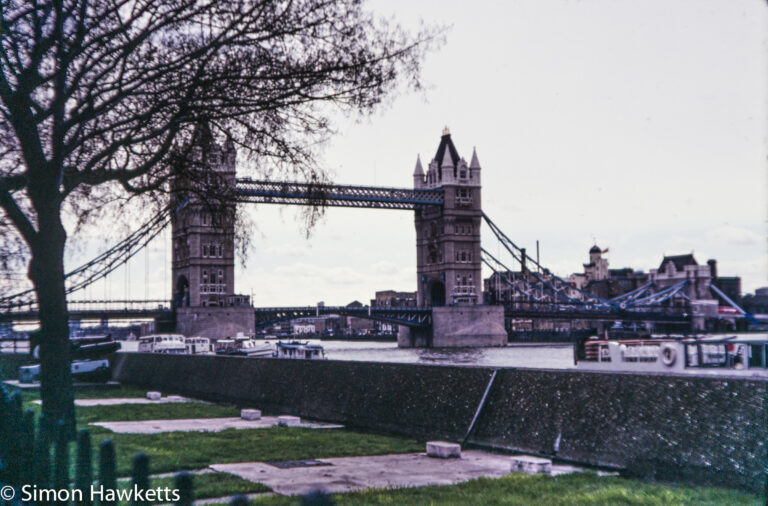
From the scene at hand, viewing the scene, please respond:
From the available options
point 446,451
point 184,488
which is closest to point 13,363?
point 446,451

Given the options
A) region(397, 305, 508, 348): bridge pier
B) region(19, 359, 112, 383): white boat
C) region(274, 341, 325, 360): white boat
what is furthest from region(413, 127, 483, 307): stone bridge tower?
region(19, 359, 112, 383): white boat

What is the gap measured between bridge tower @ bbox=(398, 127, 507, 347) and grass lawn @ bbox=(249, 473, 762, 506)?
345ft

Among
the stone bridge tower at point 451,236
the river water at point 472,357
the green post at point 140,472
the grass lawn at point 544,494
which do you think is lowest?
the river water at point 472,357

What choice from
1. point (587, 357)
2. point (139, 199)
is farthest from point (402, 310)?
point (139, 199)

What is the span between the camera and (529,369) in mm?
10781

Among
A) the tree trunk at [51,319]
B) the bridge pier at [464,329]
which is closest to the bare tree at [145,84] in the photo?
the tree trunk at [51,319]

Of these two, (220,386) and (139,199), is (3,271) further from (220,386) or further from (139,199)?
(220,386)

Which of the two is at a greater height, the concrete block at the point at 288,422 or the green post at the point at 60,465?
the green post at the point at 60,465

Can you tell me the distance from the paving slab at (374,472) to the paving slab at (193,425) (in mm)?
3559

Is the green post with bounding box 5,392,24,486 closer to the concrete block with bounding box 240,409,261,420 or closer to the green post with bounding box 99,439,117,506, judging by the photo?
the green post with bounding box 99,439,117,506

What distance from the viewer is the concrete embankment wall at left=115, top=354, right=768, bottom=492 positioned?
26.1 feet

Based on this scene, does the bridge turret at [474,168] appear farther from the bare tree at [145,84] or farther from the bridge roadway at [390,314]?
→ the bare tree at [145,84]

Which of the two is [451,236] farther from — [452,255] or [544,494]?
[544,494]

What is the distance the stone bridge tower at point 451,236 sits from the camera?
126 m
